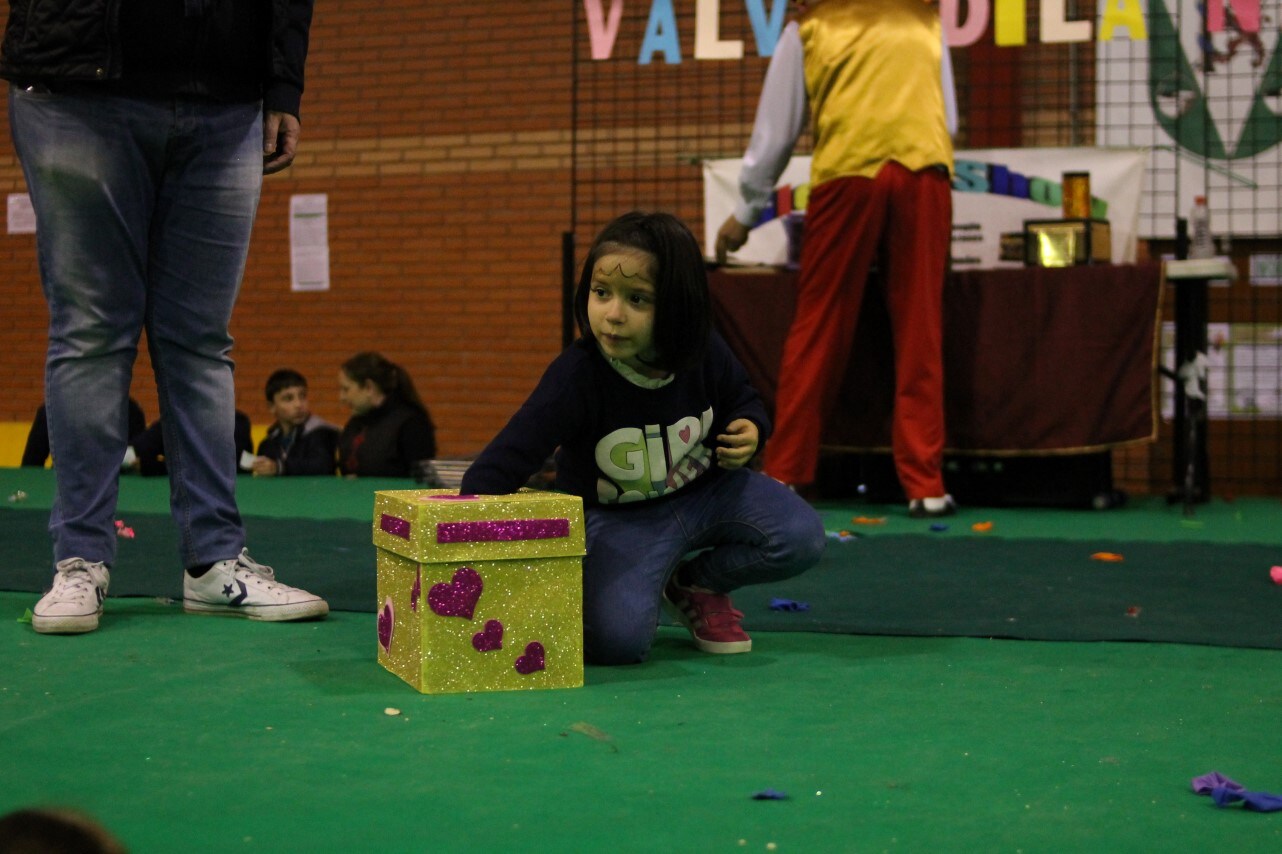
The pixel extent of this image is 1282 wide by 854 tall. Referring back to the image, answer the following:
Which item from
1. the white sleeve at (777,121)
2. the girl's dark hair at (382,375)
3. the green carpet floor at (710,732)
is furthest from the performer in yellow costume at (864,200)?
the girl's dark hair at (382,375)

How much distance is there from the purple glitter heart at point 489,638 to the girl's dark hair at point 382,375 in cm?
428

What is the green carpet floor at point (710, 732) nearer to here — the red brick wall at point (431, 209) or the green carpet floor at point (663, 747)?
the green carpet floor at point (663, 747)

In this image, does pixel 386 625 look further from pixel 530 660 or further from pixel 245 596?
pixel 245 596

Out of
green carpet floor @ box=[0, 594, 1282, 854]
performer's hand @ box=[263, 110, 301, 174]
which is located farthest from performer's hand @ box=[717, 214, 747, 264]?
green carpet floor @ box=[0, 594, 1282, 854]

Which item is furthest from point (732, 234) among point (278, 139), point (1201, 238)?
point (278, 139)

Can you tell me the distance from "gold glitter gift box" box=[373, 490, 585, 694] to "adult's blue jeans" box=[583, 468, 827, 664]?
6.7 inches

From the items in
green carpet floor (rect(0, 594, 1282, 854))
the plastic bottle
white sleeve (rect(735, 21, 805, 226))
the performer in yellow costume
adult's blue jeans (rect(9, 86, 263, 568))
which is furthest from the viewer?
the plastic bottle

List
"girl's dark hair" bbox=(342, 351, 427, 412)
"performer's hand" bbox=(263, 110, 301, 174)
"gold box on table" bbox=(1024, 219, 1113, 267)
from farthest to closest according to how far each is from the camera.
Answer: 1. "girl's dark hair" bbox=(342, 351, 427, 412)
2. "gold box on table" bbox=(1024, 219, 1113, 267)
3. "performer's hand" bbox=(263, 110, 301, 174)

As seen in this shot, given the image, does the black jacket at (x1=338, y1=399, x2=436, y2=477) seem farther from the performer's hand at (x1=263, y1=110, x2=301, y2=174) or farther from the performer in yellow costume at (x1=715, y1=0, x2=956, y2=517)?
the performer's hand at (x1=263, y1=110, x2=301, y2=174)

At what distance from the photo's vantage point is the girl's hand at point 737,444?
2305 mm

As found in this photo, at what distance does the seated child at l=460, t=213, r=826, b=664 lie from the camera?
2.17m

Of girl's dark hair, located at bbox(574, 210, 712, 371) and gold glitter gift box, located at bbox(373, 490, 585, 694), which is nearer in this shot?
gold glitter gift box, located at bbox(373, 490, 585, 694)

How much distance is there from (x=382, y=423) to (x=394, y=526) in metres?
4.29

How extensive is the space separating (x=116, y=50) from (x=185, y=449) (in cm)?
67
